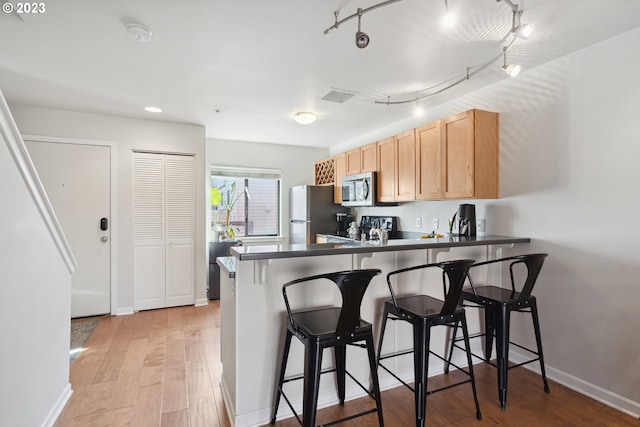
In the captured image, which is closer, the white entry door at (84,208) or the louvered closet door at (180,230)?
the white entry door at (84,208)

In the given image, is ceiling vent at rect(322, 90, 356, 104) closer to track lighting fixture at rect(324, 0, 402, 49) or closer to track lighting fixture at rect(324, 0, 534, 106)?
track lighting fixture at rect(324, 0, 534, 106)

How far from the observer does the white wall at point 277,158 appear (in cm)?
525

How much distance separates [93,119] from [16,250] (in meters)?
2.88

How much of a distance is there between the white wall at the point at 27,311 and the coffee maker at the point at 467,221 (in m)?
3.10

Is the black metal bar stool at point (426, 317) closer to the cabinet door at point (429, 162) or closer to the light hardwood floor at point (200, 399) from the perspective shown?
the light hardwood floor at point (200, 399)

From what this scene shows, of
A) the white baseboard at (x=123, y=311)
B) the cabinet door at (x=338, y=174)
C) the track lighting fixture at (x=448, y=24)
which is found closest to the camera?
the track lighting fixture at (x=448, y=24)

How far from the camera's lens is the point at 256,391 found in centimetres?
193

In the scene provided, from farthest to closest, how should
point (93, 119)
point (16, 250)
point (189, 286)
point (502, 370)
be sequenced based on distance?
1. point (189, 286)
2. point (93, 119)
3. point (502, 370)
4. point (16, 250)

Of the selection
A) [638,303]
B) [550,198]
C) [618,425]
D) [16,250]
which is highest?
[550,198]

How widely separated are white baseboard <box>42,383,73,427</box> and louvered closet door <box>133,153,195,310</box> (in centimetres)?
195

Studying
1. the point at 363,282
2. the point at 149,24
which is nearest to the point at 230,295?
the point at 363,282

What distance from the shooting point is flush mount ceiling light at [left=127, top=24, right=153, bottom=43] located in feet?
6.39

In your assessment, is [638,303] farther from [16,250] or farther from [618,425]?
[16,250]

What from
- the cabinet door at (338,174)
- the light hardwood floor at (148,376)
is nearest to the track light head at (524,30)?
the light hardwood floor at (148,376)
